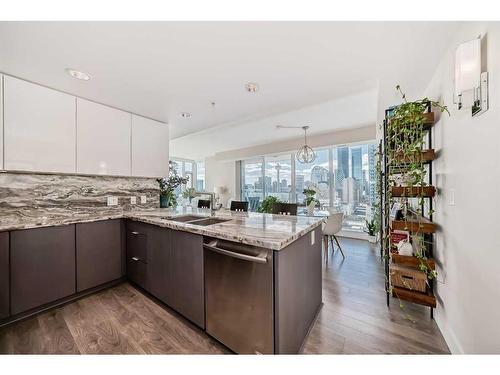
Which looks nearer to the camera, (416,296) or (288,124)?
(416,296)

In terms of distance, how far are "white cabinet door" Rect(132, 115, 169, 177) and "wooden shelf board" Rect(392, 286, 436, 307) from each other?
329 centimetres

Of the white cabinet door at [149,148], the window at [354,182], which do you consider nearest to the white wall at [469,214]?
the window at [354,182]

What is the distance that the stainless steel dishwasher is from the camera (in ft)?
4.00

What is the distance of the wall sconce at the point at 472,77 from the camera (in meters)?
1.09

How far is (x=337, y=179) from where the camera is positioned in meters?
5.28

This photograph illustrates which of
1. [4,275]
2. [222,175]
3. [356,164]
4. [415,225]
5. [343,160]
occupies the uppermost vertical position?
[343,160]

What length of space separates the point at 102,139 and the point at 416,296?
375 cm

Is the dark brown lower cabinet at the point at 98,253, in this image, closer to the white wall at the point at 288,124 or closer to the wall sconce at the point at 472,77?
the white wall at the point at 288,124

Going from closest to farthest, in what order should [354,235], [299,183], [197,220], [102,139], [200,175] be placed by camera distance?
[197,220]
[102,139]
[354,235]
[299,183]
[200,175]

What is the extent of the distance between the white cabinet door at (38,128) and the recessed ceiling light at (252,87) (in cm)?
201

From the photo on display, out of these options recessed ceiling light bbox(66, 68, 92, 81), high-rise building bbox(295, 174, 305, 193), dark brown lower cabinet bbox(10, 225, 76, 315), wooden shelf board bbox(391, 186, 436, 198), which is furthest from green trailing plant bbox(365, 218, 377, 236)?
recessed ceiling light bbox(66, 68, 92, 81)

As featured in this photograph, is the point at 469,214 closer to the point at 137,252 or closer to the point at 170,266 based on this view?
the point at 170,266

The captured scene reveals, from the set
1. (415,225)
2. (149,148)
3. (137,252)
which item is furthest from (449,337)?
(149,148)

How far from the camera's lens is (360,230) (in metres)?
4.94
